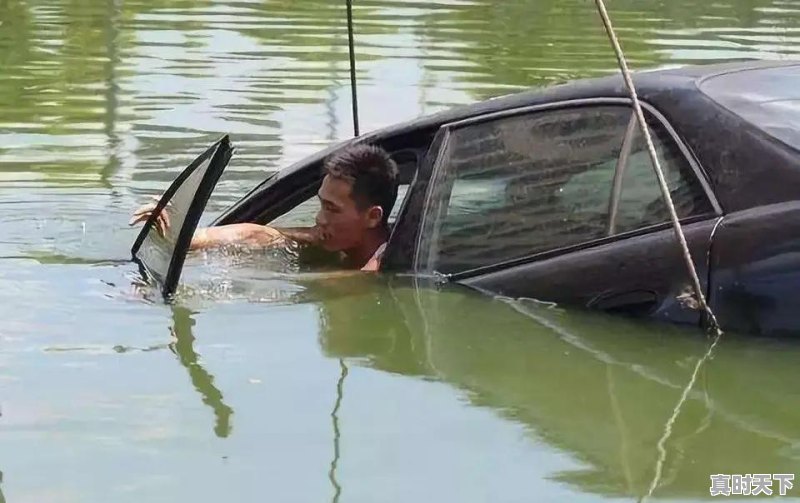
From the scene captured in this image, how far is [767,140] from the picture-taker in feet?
15.2

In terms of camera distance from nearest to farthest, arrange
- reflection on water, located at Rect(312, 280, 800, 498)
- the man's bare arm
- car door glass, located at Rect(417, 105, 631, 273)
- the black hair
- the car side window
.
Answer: reflection on water, located at Rect(312, 280, 800, 498), the car side window, car door glass, located at Rect(417, 105, 631, 273), the black hair, the man's bare arm

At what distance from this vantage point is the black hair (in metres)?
5.85

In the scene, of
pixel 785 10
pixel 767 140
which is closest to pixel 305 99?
pixel 767 140

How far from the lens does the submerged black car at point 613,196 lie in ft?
15.0

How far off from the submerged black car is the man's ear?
0.32 metres

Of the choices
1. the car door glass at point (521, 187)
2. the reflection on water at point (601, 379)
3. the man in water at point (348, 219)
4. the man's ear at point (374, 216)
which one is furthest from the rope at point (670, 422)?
the man's ear at point (374, 216)

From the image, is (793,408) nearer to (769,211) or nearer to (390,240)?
(769,211)

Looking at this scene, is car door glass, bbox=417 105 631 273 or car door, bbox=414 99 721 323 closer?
car door, bbox=414 99 721 323

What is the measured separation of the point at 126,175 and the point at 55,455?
5.52m

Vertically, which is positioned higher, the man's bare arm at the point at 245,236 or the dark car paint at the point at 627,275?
the dark car paint at the point at 627,275

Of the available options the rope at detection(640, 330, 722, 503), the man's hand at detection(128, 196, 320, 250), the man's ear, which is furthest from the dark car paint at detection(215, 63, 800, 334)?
the man's hand at detection(128, 196, 320, 250)

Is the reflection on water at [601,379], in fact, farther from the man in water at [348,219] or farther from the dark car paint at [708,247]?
the man in water at [348,219]

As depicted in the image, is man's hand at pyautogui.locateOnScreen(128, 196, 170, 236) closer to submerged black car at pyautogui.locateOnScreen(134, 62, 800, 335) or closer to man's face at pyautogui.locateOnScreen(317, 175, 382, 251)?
submerged black car at pyautogui.locateOnScreen(134, 62, 800, 335)

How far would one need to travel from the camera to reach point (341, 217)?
243 inches
